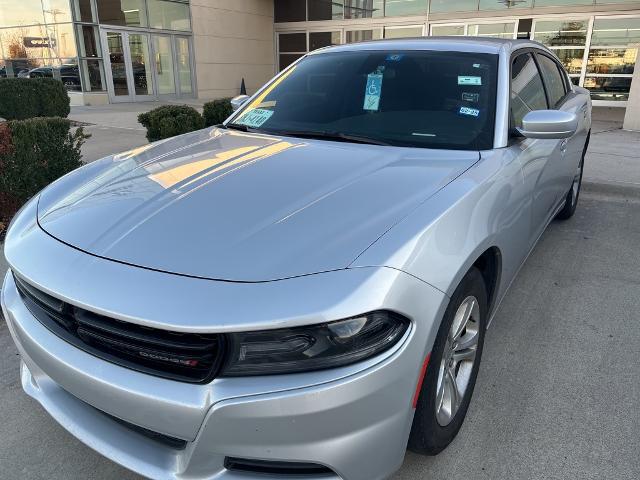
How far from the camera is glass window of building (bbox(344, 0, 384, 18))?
1891 centimetres

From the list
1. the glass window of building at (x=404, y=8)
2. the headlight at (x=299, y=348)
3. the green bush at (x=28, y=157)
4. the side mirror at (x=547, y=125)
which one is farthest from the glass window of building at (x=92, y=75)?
the headlight at (x=299, y=348)

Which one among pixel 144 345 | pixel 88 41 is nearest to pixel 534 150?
pixel 144 345

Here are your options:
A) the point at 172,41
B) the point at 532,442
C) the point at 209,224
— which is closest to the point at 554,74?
the point at 532,442

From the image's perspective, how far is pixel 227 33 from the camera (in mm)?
19984

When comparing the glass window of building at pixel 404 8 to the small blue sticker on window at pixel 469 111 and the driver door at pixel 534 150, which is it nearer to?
the driver door at pixel 534 150

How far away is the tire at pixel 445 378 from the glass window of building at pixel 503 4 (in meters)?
17.0

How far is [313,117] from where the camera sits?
3.04 meters

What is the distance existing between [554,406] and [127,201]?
2.16 m

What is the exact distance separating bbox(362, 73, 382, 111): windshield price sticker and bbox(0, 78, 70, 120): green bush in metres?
9.88

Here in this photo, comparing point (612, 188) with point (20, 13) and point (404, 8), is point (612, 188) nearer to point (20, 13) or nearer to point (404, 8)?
point (404, 8)

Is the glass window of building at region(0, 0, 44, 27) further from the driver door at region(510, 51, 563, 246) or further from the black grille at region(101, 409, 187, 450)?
the black grille at region(101, 409, 187, 450)

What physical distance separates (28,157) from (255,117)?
254 centimetres

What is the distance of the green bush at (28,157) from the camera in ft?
14.6

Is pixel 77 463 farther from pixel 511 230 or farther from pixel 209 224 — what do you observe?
pixel 511 230
